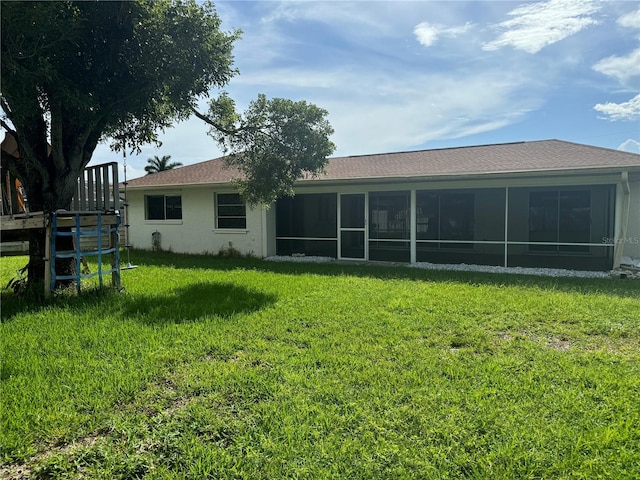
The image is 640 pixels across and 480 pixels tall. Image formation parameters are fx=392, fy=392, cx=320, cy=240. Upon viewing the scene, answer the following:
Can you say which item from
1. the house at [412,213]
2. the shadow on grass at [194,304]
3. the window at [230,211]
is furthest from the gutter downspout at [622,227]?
the window at [230,211]

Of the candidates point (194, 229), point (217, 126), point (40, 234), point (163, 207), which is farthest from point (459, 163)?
point (163, 207)

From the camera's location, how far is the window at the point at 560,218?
13016mm

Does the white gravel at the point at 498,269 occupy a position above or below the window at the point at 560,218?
below

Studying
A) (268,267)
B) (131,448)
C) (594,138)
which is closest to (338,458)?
(131,448)

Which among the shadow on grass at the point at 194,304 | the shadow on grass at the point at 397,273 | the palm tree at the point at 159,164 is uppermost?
the palm tree at the point at 159,164

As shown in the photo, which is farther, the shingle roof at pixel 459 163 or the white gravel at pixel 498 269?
the shingle roof at pixel 459 163

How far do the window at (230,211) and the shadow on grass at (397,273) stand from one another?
1348 millimetres

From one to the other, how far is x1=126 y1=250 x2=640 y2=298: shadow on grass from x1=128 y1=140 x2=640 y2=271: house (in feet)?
4.62

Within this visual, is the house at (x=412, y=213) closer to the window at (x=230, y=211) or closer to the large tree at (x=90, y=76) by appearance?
the window at (x=230, y=211)

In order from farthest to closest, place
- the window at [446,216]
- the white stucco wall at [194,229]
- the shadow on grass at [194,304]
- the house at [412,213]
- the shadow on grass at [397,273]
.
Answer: the window at [446,216] → the white stucco wall at [194,229] → the house at [412,213] → the shadow on grass at [397,273] → the shadow on grass at [194,304]

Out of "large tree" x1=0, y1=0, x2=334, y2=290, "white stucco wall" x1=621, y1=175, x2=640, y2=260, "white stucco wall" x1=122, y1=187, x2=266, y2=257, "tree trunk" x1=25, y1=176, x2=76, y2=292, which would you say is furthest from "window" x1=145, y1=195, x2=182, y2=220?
"white stucco wall" x1=621, y1=175, x2=640, y2=260

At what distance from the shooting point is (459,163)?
484 inches

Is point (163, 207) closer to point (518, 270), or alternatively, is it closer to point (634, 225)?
point (518, 270)

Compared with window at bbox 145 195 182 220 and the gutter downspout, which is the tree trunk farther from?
the gutter downspout
